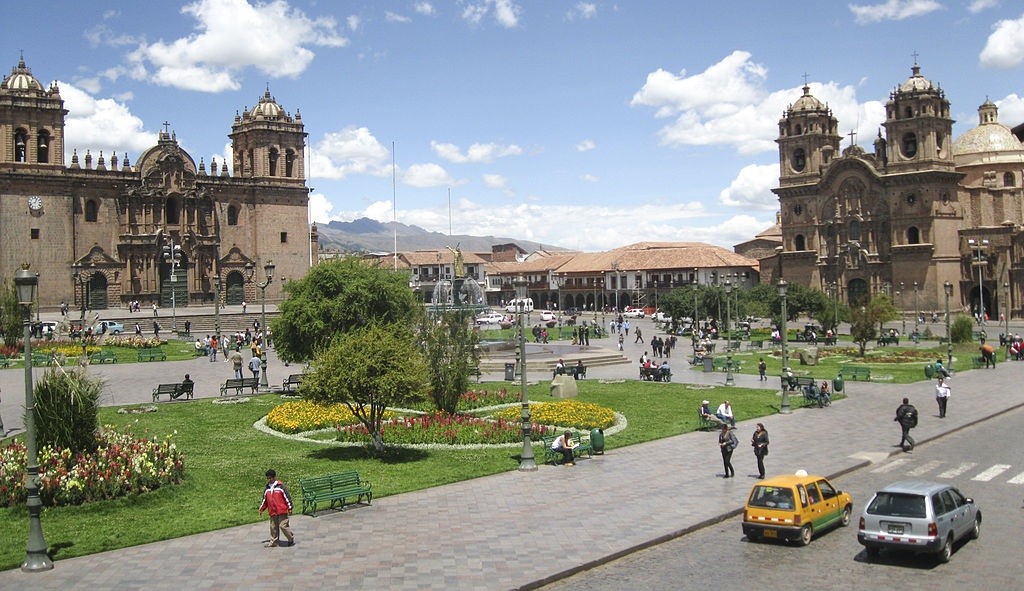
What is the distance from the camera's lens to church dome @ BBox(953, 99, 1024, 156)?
84938mm

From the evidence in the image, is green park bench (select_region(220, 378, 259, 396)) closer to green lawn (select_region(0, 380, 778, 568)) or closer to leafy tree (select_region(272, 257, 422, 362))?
green lawn (select_region(0, 380, 778, 568))

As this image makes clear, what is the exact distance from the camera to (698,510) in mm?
16125

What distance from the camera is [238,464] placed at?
65.5 feet

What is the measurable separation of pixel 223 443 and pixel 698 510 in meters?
12.2

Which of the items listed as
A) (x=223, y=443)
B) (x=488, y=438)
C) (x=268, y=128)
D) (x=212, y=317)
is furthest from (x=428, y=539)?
(x=268, y=128)

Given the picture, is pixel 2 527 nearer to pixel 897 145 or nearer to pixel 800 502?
pixel 800 502

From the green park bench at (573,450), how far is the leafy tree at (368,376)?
3.20 meters

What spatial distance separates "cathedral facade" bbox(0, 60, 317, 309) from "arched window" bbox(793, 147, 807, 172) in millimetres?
46282

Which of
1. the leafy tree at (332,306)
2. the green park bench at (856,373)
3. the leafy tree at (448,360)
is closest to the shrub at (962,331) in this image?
the green park bench at (856,373)

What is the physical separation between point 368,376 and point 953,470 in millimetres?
12974

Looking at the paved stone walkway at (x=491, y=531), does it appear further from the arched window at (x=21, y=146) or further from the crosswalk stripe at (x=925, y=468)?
the arched window at (x=21, y=146)

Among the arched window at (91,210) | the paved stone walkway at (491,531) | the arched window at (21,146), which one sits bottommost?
the paved stone walkway at (491,531)

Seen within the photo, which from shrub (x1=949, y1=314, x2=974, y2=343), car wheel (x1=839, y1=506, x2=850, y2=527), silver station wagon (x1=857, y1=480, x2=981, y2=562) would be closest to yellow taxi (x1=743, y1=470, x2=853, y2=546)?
car wheel (x1=839, y1=506, x2=850, y2=527)

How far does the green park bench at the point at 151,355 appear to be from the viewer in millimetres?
42250
